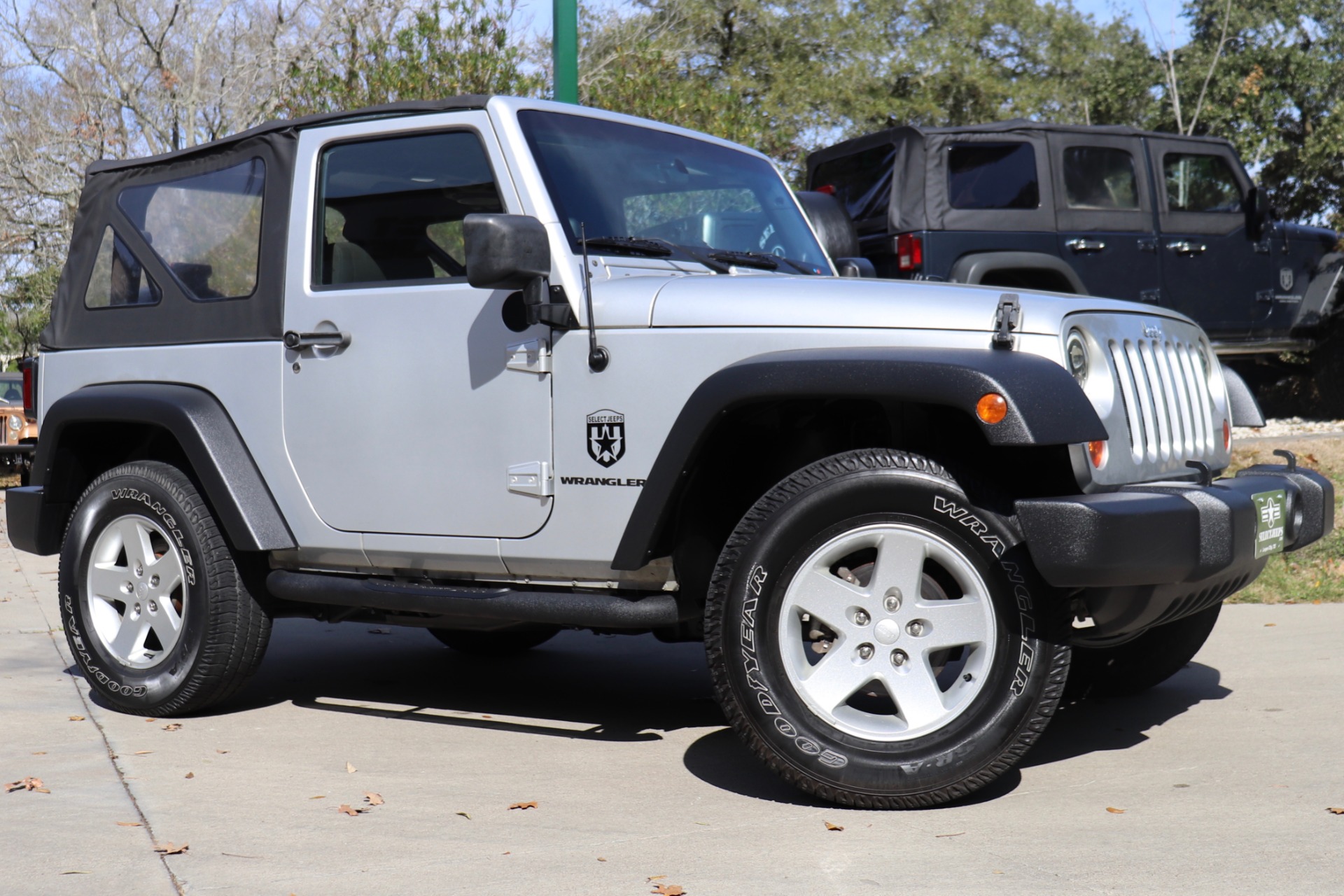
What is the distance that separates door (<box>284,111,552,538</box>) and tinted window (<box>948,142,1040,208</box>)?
6.25 m

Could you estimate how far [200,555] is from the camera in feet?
16.0

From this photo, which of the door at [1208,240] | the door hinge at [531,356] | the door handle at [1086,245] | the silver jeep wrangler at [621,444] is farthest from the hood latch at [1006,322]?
the door at [1208,240]

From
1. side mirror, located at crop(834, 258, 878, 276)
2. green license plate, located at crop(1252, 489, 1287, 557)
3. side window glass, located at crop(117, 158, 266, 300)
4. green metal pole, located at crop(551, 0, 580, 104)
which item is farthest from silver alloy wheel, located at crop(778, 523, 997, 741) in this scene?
green metal pole, located at crop(551, 0, 580, 104)

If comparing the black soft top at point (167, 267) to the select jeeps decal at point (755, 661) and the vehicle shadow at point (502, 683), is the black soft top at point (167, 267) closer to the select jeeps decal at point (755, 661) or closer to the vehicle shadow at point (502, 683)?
the vehicle shadow at point (502, 683)

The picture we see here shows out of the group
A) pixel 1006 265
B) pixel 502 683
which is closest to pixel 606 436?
pixel 502 683

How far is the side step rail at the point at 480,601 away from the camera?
4105 millimetres

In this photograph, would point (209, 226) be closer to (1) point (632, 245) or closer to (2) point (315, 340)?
(2) point (315, 340)

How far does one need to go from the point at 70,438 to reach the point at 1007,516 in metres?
3.59

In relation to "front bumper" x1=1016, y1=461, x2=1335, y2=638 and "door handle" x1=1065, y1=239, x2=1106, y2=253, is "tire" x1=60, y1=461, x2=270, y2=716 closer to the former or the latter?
"front bumper" x1=1016, y1=461, x2=1335, y2=638

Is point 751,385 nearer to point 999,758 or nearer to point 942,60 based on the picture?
point 999,758

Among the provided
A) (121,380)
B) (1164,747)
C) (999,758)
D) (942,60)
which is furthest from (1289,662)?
(942,60)

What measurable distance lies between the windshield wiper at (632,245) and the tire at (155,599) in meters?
1.72

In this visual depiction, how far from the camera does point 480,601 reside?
4.34m

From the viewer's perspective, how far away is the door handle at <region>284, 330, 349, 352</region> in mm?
4625
